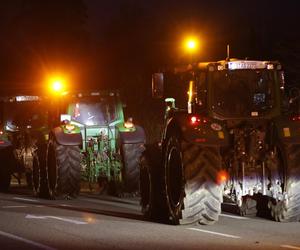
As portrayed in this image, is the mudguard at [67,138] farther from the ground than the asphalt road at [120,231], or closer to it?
farther from the ground

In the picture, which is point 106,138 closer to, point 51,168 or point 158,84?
point 51,168

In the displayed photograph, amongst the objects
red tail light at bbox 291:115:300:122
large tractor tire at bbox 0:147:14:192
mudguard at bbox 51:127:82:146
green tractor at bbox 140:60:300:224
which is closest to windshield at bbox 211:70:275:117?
green tractor at bbox 140:60:300:224

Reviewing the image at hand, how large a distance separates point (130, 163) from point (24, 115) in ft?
18.5

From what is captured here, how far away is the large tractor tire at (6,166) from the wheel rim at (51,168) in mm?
3724

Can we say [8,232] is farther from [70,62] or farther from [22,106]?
[70,62]

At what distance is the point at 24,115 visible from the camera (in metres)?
27.3

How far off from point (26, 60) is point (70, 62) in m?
3.28

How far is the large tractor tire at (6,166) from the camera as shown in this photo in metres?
26.9

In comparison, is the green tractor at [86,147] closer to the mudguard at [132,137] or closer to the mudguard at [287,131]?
the mudguard at [132,137]

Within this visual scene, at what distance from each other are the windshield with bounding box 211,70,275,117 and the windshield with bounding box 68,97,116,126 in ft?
26.5

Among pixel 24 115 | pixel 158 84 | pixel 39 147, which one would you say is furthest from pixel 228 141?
pixel 24 115

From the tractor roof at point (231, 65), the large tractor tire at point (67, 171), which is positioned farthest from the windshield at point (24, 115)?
the tractor roof at point (231, 65)

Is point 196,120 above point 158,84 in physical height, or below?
below

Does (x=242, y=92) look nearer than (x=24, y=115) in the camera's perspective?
Yes
